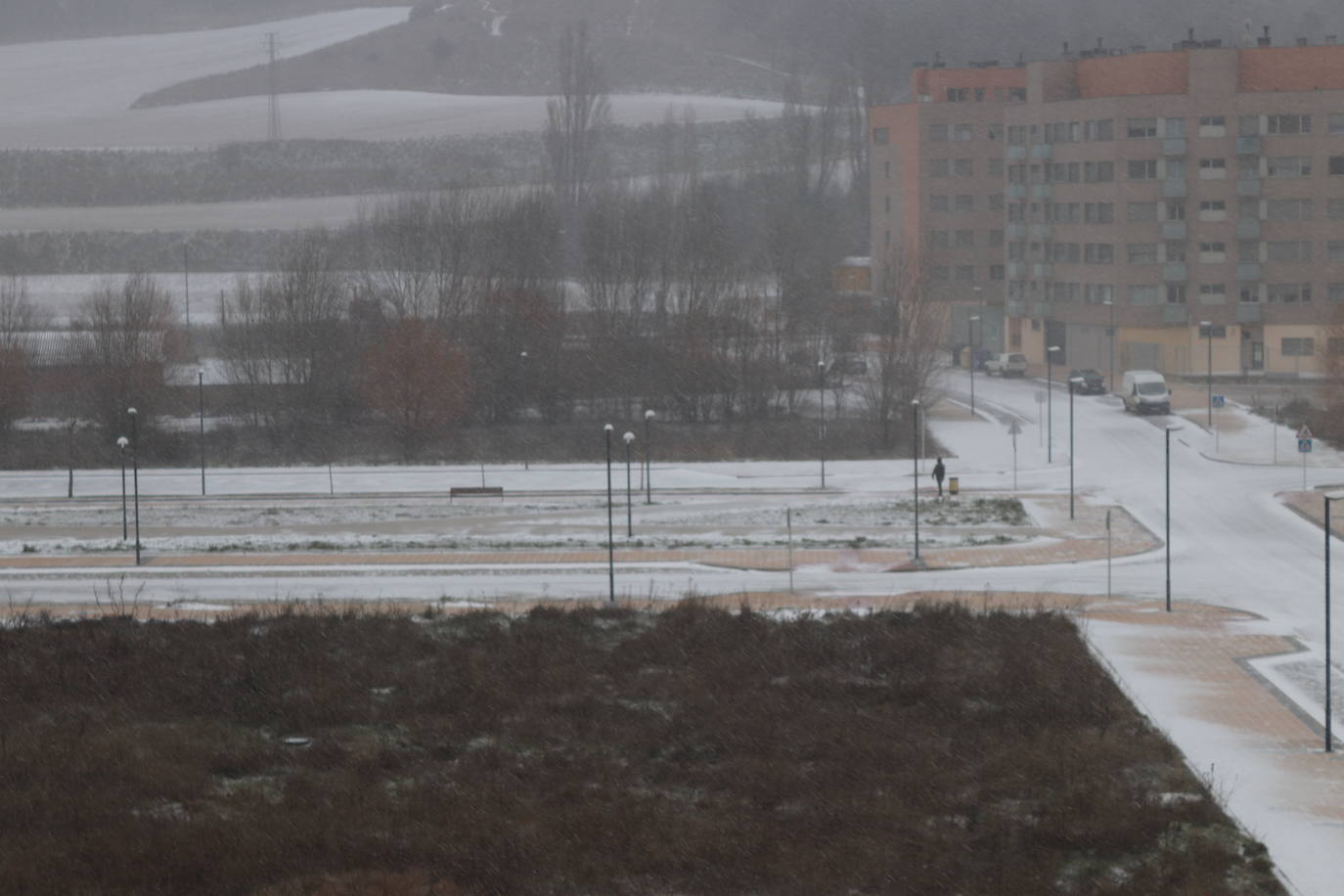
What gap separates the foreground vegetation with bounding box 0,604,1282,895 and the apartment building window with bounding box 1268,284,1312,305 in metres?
51.1

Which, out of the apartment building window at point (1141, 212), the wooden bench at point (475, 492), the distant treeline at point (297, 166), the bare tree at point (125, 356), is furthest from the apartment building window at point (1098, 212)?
the distant treeline at point (297, 166)

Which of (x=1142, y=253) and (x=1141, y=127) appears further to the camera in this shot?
(x=1141, y=127)

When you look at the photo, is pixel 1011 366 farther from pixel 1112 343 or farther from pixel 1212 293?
pixel 1212 293

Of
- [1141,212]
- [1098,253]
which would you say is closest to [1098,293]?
[1098,253]

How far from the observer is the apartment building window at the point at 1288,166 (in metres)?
76.5

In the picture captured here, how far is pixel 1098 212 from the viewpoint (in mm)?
80938

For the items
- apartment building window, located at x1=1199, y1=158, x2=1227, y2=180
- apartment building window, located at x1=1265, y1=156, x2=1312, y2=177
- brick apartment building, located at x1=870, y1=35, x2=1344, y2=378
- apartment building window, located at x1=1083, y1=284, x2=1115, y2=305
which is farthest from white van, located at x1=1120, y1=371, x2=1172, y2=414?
apartment building window, located at x1=1265, y1=156, x2=1312, y2=177

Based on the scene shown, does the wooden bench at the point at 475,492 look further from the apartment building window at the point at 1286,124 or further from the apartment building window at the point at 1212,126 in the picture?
the apartment building window at the point at 1286,124

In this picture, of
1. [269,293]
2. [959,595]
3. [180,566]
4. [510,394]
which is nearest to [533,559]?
[180,566]

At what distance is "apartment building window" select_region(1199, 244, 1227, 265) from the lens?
7738 centimetres

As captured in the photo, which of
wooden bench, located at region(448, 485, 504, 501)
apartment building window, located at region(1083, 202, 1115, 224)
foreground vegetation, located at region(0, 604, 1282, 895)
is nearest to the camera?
foreground vegetation, located at region(0, 604, 1282, 895)

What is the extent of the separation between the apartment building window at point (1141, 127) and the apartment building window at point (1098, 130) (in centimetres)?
73

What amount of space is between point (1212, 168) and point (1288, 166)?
318 cm

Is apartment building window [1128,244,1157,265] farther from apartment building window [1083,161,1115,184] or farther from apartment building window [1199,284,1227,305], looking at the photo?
apartment building window [1083,161,1115,184]
